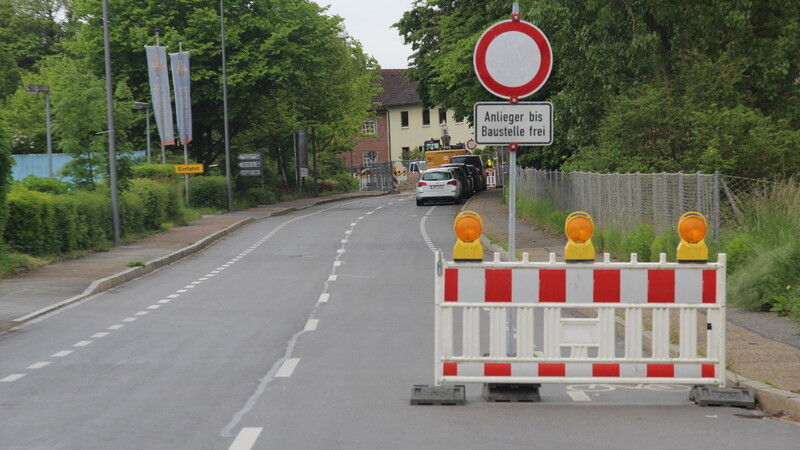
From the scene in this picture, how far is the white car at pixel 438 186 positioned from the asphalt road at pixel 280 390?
29543 mm

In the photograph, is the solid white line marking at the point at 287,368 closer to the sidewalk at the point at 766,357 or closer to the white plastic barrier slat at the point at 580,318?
the white plastic barrier slat at the point at 580,318

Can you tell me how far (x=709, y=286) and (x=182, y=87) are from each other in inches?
1433

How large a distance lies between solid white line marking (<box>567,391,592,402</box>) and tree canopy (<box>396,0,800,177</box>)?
1298 centimetres

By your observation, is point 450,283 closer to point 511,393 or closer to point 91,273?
point 511,393

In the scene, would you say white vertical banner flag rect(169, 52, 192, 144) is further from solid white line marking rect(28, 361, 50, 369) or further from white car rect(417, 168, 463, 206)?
solid white line marking rect(28, 361, 50, 369)

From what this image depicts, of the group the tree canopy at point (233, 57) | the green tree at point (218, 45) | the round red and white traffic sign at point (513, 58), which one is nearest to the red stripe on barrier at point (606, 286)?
the round red and white traffic sign at point (513, 58)

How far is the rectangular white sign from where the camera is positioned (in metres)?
8.76

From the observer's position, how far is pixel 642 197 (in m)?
21.0

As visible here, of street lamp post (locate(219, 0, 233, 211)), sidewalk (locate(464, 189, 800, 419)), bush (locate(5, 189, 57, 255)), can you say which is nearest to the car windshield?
street lamp post (locate(219, 0, 233, 211))

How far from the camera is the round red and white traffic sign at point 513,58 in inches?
341

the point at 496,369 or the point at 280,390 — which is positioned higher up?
the point at 496,369

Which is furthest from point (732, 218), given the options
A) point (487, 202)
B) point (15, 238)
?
point (487, 202)

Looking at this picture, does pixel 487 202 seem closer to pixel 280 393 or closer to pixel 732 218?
pixel 732 218

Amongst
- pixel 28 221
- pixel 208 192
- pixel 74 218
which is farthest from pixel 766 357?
pixel 208 192
